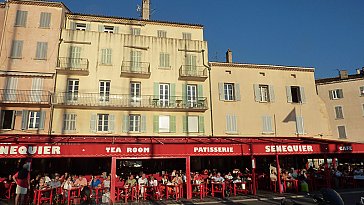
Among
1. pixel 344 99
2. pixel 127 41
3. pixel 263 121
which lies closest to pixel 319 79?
pixel 344 99

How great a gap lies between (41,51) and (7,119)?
551cm

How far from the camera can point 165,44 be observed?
22812mm

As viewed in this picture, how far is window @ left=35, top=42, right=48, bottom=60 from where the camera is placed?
2045cm

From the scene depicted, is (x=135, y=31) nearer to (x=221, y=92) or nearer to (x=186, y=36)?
(x=186, y=36)

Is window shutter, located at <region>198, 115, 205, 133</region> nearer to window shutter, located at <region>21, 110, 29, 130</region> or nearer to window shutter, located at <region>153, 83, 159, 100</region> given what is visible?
Result: window shutter, located at <region>153, 83, 159, 100</region>

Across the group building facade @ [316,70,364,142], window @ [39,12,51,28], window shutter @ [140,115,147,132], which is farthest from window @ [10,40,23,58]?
building facade @ [316,70,364,142]

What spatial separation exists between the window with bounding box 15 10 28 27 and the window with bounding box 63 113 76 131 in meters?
8.00

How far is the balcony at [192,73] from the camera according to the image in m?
22.0

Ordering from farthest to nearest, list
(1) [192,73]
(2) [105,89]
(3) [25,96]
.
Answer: (1) [192,73] < (2) [105,89] < (3) [25,96]

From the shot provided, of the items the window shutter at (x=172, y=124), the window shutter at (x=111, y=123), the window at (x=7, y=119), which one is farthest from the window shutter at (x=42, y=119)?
the window shutter at (x=172, y=124)

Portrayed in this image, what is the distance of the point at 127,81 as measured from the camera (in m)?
21.4

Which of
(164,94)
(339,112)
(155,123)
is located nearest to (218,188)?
(155,123)

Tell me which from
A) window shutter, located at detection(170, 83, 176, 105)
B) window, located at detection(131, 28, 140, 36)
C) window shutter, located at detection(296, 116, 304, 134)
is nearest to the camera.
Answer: window shutter, located at detection(170, 83, 176, 105)

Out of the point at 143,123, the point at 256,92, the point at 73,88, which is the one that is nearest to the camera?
the point at 73,88
